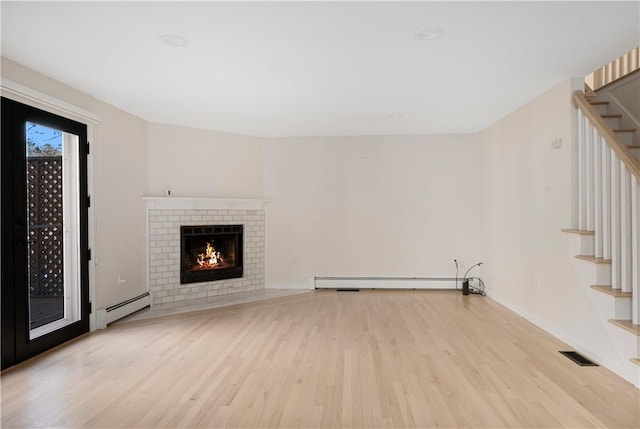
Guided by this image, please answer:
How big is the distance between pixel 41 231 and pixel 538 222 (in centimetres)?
516

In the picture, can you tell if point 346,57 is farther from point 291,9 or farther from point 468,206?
point 468,206

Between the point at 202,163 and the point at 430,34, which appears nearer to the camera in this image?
the point at 430,34

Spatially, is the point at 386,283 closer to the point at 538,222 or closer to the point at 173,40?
the point at 538,222

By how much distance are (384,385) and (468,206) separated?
3.99 m

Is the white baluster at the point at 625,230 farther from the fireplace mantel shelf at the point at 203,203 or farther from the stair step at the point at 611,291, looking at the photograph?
the fireplace mantel shelf at the point at 203,203

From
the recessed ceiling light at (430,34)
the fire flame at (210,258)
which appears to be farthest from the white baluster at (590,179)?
the fire flame at (210,258)

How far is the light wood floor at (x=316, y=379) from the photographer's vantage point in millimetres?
2154

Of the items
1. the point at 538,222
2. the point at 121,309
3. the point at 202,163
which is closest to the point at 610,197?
the point at 538,222

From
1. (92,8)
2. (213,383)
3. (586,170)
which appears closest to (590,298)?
(586,170)

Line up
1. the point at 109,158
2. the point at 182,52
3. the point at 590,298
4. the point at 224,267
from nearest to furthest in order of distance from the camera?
the point at 182,52, the point at 590,298, the point at 109,158, the point at 224,267

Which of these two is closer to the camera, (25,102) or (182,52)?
(182,52)

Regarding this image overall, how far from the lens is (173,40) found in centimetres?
256

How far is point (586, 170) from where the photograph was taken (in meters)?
3.17

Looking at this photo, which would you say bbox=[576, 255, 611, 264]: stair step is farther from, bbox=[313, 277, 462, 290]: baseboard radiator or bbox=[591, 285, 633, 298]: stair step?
bbox=[313, 277, 462, 290]: baseboard radiator
